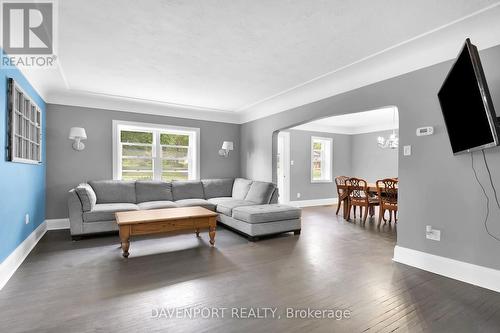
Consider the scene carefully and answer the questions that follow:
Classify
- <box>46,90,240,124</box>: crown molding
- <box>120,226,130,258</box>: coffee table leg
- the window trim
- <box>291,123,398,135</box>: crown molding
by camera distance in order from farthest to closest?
1. <box>291,123,398,135</box>: crown molding
2. the window trim
3. <box>46,90,240,124</box>: crown molding
4. <box>120,226,130,258</box>: coffee table leg

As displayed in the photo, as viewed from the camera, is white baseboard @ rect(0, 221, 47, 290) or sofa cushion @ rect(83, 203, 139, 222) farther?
sofa cushion @ rect(83, 203, 139, 222)

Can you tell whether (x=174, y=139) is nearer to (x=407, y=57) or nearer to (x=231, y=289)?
(x=231, y=289)

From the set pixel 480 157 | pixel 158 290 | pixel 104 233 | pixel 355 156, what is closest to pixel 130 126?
pixel 104 233

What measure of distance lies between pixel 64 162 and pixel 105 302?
12.0 ft

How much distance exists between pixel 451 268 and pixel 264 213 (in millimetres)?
2362

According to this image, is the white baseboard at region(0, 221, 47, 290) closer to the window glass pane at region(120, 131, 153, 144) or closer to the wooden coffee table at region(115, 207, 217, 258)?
the wooden coffee table at region(115, 207, 217, 258)

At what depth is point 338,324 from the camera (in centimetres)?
191

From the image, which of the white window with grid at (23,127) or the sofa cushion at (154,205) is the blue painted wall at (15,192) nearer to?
the white window with grid at (23,127)

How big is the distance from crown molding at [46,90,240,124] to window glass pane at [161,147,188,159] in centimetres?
75

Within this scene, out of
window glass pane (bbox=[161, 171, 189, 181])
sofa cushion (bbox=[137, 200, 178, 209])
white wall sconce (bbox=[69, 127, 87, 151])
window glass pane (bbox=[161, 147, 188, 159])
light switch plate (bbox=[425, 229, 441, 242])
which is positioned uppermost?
white wall sconce (bbox=[69, 127, 87, 151])

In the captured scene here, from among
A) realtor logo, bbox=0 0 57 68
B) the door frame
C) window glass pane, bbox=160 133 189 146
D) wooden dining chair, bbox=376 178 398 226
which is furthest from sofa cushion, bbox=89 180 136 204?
wooden dining chair, bbox=376 178 398 226

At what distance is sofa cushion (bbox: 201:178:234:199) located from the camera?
5883 millimetres

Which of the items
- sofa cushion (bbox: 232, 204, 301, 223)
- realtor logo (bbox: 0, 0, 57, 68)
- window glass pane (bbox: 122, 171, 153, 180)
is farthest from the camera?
window glass pane (bbox: 122, 171, 153, 180)

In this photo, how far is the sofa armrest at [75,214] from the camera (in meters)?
3.98
